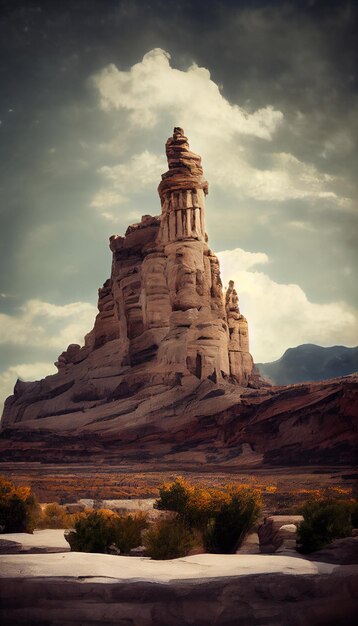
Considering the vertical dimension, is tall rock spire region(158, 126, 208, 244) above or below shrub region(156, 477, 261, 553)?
above

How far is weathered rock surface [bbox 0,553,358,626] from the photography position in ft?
34.9

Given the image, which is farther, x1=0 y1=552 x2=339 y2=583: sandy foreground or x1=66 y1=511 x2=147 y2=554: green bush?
x1=66 y1=511 x2=147 y2=554: green bush

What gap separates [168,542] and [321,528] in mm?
3920

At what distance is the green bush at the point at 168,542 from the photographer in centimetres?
1631

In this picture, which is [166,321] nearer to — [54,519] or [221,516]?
[54,519]

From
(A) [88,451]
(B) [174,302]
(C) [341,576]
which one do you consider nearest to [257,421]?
(A) [88,451]

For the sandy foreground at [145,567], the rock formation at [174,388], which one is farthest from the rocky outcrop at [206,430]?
the sandy foreground at [145,567]

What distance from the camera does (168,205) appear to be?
259 feet

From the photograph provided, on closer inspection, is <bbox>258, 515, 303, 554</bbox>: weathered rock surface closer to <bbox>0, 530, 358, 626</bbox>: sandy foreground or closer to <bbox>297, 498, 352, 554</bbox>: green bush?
<bbox>297, 498, 352, 554</bbox>: green bush

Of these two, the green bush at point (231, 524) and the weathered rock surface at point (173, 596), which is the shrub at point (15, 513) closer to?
the green bush at point (231, 524)

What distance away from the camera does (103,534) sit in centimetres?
1709

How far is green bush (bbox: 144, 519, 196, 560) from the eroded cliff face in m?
49.6

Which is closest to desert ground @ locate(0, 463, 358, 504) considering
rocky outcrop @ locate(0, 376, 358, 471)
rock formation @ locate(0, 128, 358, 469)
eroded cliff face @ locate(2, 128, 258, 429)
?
rocky outcrop @ locate(0, 376, 358, 471)

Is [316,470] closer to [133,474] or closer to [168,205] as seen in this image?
[133,474]
